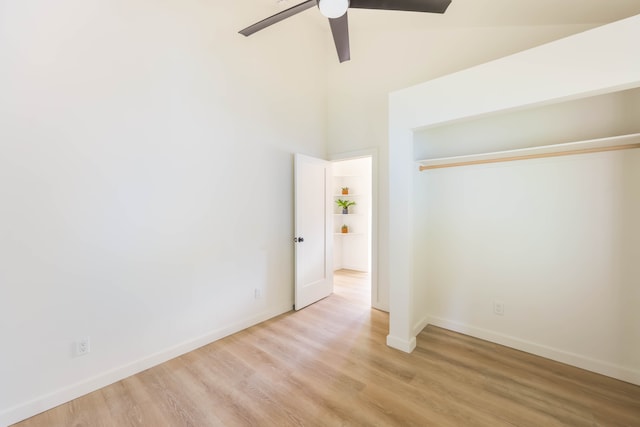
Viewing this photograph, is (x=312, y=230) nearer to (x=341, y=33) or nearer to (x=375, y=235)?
(x=375, y=235)

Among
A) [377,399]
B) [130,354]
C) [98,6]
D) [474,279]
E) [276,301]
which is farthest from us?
[276,301]

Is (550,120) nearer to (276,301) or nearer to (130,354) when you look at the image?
(276,301)

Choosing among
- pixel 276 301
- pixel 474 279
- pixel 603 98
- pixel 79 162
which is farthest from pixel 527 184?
pixel 79 162

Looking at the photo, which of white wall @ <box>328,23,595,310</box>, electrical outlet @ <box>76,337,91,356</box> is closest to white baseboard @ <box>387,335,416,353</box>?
→ white wall @ <box>328,23,595,310</box>

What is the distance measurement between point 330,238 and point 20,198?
124 inches

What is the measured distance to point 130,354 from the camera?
85.1 inches

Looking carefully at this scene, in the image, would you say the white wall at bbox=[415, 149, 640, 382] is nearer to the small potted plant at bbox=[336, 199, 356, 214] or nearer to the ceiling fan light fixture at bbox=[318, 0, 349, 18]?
the ceiling fan light fixture at bbox=[318, 0, 349, 18]

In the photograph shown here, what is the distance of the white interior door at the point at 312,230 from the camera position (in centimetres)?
343

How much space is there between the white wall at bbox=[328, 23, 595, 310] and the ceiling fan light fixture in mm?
1773

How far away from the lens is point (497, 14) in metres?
2.43

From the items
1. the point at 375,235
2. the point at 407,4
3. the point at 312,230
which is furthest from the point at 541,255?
the point at 312,230

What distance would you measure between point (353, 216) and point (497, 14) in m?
4.04

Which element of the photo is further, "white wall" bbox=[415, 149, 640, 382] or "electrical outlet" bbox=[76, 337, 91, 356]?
"white wall" bbox=[415, 149, 640, 382]

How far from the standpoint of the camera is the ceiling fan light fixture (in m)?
1.67
